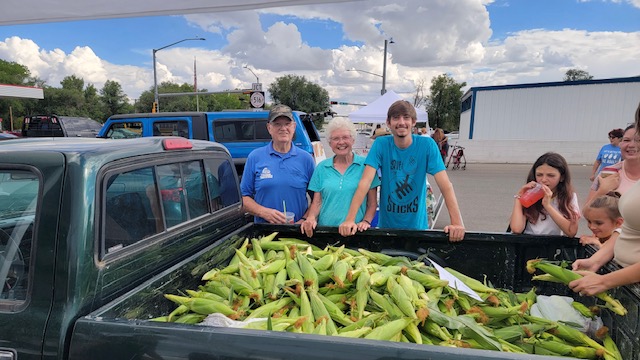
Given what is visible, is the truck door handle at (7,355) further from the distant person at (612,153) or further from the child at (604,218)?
the distant person at (612,153)

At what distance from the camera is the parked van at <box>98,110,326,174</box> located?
35.0 feet

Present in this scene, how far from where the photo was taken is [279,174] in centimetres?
370

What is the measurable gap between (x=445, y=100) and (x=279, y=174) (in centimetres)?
6448

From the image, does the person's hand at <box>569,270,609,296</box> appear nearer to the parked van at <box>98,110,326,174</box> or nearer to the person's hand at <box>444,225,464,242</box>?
the person's hand at <box>444,225,464,242</box>

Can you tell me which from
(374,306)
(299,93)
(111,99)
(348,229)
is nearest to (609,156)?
(348,229)

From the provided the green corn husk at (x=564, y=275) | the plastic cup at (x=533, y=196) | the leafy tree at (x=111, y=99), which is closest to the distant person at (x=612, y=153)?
the plastic cup at (x=533, y=196)

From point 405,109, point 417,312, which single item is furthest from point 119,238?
point 405,109

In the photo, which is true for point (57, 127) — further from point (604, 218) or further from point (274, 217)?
point (604, 218)

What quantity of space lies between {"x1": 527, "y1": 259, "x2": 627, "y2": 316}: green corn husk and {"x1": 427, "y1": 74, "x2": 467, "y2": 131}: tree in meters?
63.8

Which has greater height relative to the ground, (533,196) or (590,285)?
(533,196)

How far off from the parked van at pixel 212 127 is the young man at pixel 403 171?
6.91 metres

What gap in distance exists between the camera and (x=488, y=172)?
733 inches

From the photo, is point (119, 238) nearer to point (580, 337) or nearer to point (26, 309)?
point (26, 309)

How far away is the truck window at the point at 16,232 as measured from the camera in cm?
160
